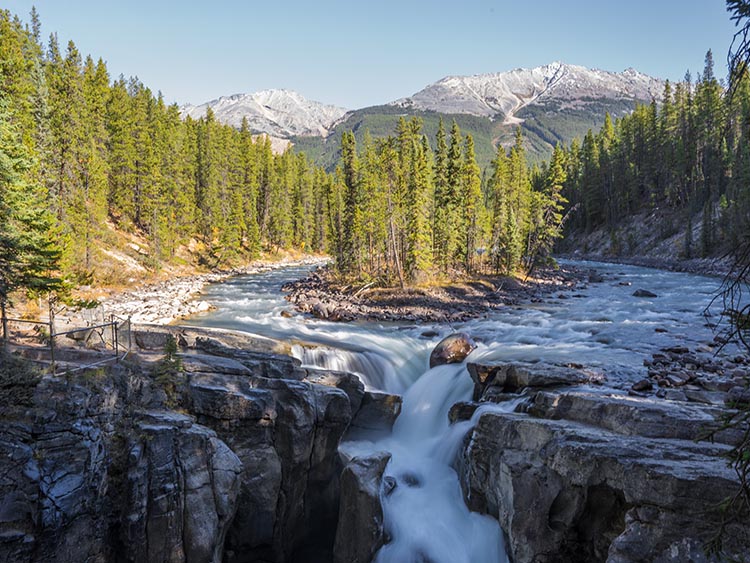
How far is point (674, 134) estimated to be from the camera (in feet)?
259

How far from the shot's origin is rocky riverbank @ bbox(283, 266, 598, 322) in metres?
30.4

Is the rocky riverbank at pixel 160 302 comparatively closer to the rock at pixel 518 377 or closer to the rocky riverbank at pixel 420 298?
the rocky riverbank at pixel 420 298

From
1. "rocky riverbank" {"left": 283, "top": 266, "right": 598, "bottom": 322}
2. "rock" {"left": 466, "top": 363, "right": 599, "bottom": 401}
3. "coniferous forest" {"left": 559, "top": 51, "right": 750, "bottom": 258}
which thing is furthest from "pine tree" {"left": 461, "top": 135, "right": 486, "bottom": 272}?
"rock" {"left": 466, "top": 363, "right": 599, "bottom": 401}

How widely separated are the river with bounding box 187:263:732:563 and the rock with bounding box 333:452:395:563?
488 millimetres

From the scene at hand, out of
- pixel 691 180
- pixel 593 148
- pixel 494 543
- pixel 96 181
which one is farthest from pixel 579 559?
pixel 593 148

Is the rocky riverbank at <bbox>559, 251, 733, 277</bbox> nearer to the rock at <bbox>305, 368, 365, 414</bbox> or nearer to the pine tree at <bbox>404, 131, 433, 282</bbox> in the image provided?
the pine tree at <bbox>404, 131, 433, 282</bbox>

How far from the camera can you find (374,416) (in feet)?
53.0

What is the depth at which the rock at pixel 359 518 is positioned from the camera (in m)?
11.2

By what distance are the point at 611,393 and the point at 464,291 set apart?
85.7 ft

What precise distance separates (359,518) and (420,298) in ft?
78.0

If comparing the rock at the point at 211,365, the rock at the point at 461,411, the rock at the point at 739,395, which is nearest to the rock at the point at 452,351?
the rock at the point at 461,411

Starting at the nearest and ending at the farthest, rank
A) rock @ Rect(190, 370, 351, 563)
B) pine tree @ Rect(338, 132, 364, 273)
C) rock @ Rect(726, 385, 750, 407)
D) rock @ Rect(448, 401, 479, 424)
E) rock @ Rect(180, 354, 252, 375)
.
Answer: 1. rock @ Rect(726, 385, 750, 407)
2. rock @ Rect(190, 370, 351, 563)
3. rock @ Rect(180, 354, 252, 375)
4. rock @ Rect(448, 401, 479, 424)
5. pine tree @ Rect(338, 132, 364, 273)

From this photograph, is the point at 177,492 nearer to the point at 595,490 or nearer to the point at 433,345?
the point at 595,490

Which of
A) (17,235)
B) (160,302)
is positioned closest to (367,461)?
(17,235)
